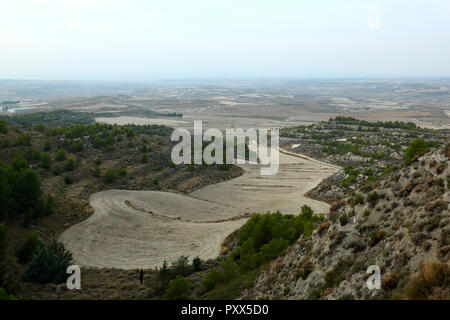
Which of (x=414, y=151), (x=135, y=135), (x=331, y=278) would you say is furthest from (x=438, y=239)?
(x=135, y=135)

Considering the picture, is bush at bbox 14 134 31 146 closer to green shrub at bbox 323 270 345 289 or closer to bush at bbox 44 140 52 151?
A: bush at bbox 44 140 52 151

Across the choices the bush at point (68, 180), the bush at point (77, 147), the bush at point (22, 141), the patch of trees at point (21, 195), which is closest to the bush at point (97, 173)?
the bush at point (68, 180)

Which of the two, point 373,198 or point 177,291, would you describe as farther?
point 177,291

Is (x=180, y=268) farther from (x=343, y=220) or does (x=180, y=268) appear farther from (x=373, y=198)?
(x=373, y=198)

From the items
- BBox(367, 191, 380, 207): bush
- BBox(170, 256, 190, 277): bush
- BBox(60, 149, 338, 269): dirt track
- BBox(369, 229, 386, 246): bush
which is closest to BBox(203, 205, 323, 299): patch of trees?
BBox(170, 256, 190, 277): bush

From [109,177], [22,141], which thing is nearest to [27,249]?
[109,177]
